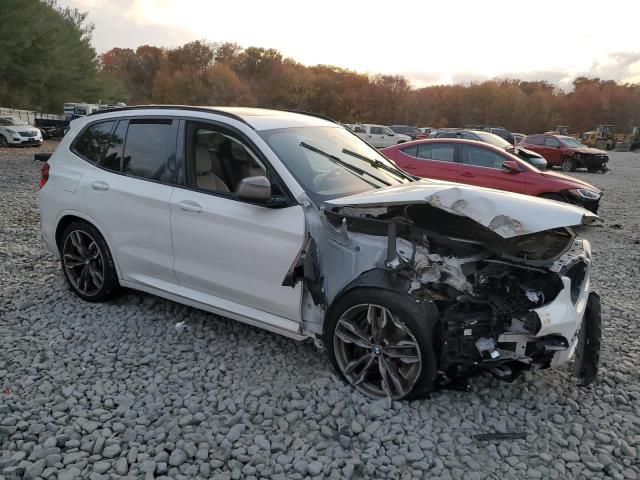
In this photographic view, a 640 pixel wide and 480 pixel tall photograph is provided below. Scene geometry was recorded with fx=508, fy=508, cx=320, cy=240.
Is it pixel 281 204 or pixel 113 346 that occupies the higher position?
pixel 281 204

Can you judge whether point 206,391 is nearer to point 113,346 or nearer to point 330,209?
point 113,346

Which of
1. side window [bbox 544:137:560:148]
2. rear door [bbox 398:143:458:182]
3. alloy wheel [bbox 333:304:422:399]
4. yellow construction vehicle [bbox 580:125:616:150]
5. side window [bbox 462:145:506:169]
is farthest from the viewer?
yellow construction vehicle [bbox 580:125:616:150]

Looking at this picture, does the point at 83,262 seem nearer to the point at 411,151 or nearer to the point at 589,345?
the point at 589,345

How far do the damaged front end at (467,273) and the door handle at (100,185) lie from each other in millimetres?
2096

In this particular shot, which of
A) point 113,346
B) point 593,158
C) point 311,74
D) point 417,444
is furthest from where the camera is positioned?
point 311,74

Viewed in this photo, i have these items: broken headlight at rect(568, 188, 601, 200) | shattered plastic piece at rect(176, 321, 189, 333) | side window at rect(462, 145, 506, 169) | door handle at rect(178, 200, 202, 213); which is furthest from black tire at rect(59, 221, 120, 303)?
broken headlight at rect(568, 188, 601, 200)

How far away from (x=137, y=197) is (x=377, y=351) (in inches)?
93.2

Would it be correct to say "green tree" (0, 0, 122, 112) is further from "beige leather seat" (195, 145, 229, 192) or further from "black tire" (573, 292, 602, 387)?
"black tire" (573, 292, 602, 387)

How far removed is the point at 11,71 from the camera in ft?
91.0

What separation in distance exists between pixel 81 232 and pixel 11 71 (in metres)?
28.8

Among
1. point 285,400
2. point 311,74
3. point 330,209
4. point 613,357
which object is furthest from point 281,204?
point 311,74

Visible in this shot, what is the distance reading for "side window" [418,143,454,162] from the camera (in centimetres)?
1036

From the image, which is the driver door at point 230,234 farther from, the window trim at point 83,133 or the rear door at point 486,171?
the rear door at point 486,171

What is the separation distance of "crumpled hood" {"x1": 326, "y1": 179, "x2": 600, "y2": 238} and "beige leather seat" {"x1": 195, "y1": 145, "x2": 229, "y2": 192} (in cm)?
117
